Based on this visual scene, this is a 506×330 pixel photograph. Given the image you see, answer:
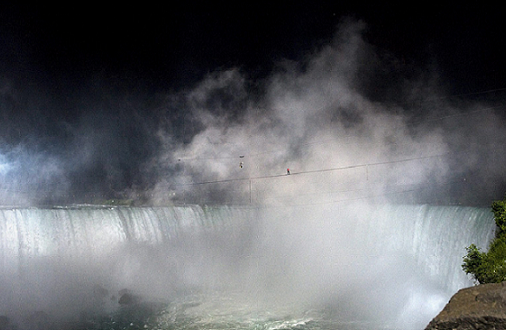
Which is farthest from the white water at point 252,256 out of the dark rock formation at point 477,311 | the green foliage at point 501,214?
the dark rock formation at point 477,311

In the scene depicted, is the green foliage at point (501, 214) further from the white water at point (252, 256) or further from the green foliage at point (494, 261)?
the white water at point (252, 256)

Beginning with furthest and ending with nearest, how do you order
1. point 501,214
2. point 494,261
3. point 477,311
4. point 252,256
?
point 252,256 → point 501,214 → point 494,261 → point 477,311

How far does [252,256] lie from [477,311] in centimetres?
1816

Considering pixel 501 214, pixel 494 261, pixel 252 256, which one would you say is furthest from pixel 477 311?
pixel 252 256

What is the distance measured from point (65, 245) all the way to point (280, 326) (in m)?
9.73

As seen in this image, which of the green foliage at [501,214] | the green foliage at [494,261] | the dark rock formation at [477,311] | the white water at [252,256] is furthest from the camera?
the white water at [252,256]

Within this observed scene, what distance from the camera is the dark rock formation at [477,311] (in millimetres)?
6491

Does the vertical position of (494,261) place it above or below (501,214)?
below

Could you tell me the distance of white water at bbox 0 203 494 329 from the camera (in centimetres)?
1522

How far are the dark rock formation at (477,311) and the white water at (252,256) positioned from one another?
6419mm

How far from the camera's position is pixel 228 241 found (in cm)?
2442

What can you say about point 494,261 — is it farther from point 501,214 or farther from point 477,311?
point 477,311

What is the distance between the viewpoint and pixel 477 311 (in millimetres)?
6676

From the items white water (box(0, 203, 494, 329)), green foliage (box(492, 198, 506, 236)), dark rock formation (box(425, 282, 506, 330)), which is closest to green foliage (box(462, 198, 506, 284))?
green foliage (box(492, 198, 506, 236))
